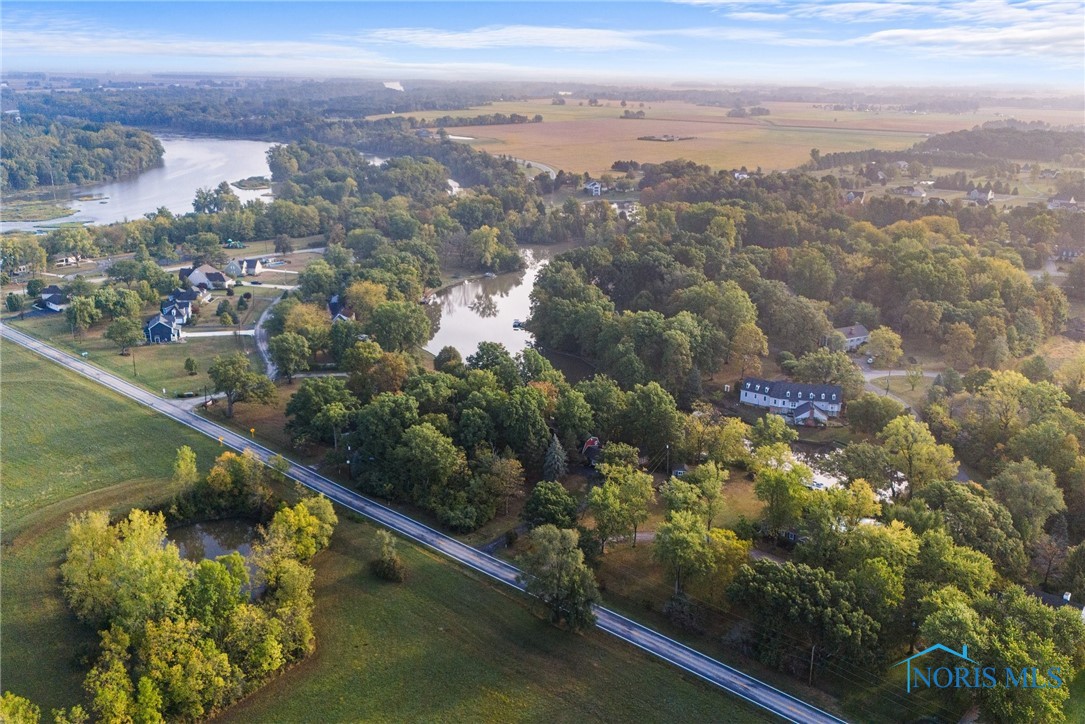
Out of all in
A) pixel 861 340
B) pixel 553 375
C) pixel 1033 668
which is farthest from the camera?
pixel 861 340

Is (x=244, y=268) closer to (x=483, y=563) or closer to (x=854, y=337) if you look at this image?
(x=483, y=563)

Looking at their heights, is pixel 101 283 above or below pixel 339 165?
below

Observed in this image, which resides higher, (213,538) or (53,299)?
(53,299)

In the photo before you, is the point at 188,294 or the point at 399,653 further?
the point at 188,294

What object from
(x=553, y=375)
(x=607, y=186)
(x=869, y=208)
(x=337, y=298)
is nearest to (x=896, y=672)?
(x=553, y=375)

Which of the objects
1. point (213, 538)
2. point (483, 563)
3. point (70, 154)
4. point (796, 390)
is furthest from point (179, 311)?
point (70, 154)

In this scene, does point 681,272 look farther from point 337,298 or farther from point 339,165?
point 339,165
